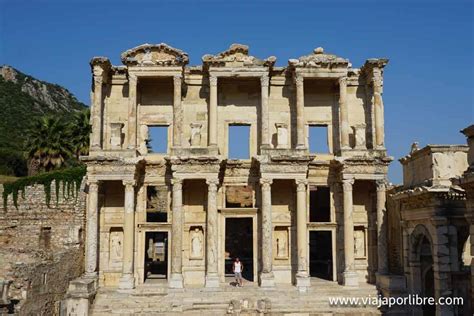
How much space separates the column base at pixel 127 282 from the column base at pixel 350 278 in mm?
8655

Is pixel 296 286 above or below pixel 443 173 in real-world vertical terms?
below

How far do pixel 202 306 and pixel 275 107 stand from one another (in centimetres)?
940

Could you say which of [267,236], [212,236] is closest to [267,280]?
[267,236]

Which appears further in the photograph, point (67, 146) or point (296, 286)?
point (67, 146)

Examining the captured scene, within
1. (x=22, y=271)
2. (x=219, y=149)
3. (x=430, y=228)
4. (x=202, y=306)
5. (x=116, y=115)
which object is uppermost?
(x=116, y=115)

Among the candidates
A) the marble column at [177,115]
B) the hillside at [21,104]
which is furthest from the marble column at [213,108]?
the hillside at [21,104]

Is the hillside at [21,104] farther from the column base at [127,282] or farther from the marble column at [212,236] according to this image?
the marble column at [212,236]

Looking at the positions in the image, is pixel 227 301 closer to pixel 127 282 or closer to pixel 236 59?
pixel 127 282

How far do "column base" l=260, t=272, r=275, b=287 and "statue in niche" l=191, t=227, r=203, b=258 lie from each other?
3.06 m

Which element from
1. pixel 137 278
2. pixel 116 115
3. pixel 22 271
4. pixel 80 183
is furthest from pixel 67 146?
pixel 22 271

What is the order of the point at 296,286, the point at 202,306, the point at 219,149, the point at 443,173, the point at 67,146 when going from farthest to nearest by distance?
the point at 67,146, the point at 219,149, the point at 296,286, the point at 202,306, the point at 443,173

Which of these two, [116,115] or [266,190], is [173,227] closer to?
[266,190]

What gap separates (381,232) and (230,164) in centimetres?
700

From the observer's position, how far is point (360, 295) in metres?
20.3
